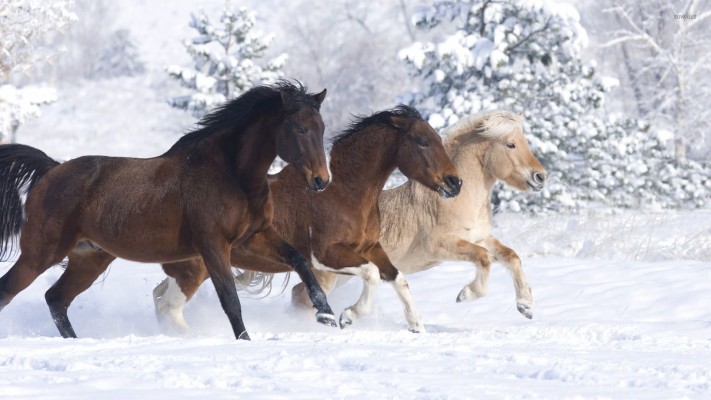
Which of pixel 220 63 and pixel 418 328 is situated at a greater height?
pixel 418 328

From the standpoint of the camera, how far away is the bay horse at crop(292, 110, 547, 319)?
27.0 feet

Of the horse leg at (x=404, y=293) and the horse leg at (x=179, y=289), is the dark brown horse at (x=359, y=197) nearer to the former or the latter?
the horse leg at (x=404, y=293)

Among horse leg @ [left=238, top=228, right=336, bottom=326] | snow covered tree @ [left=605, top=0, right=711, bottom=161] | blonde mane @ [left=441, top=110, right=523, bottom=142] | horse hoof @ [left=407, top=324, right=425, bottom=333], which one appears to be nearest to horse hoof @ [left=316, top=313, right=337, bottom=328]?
horse leg @ [left=238, top=228, right=336, bottom=326]

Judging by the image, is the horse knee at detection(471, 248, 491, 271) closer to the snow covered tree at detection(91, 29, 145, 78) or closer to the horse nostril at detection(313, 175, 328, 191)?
the horse nostril at detection(313, 175, 328, 191)

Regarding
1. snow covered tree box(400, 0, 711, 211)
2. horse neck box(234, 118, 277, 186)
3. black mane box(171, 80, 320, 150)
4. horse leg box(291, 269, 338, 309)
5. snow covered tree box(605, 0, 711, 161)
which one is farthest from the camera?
snow covered tree box(605, 0, 711, 161)

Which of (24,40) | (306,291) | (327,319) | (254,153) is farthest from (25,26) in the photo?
(327,319)

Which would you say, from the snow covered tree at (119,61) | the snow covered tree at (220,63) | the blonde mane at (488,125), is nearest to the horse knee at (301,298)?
the blonde mane at (488,125)

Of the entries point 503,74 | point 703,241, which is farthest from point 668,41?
point 703,241

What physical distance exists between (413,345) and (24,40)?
21429mm

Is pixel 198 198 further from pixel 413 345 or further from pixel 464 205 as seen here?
pixel 464 205

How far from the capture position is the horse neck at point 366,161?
293 inches

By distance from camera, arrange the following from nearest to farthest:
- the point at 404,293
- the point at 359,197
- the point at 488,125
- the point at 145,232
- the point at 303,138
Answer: the point at 303,138
the point at 145,232
the point at 404,293
the point at 359,197
the point at 488,125

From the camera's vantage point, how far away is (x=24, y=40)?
2497cm

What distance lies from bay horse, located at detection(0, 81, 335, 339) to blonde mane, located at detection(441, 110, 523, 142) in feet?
6.94
